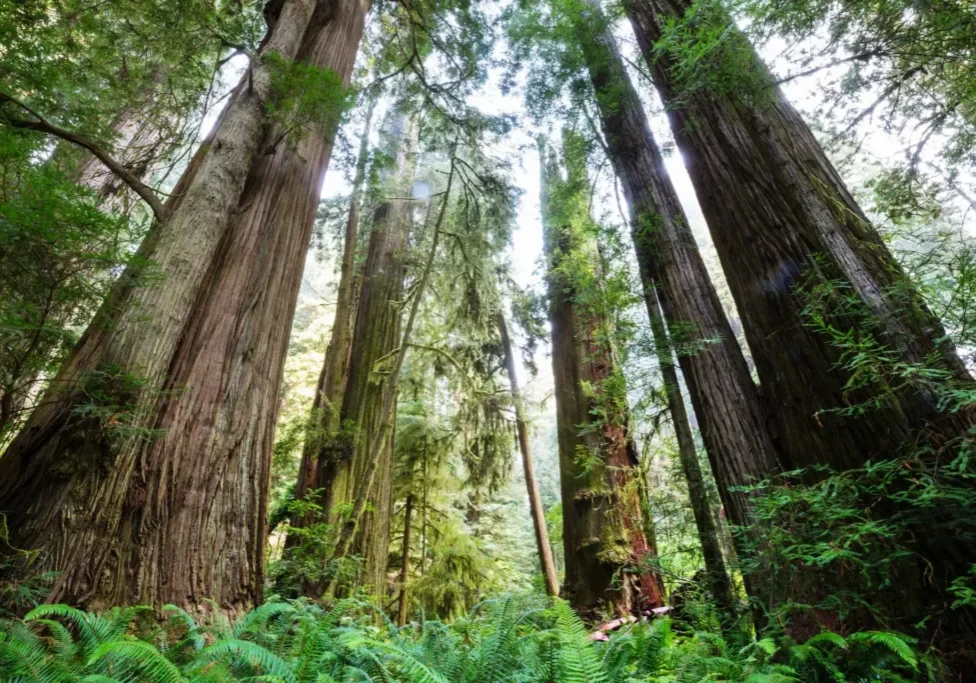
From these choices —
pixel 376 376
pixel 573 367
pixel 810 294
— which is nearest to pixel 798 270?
pixel 810 294

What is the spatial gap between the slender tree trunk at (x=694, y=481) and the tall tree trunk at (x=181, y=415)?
2799 millimetres

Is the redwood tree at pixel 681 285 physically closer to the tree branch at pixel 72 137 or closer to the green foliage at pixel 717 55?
the green foliage at pixel 717 55

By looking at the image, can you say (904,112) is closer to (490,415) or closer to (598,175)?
(598,175)

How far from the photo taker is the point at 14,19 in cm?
322

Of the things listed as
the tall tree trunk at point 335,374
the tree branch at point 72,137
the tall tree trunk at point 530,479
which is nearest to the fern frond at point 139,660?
the tree branch at point 72,137

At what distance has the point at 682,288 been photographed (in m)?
4.09

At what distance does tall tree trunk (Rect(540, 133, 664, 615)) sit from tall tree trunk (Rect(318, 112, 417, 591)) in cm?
217

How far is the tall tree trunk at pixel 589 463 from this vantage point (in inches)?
205

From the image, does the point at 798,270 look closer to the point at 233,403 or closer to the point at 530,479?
the point at 233,403

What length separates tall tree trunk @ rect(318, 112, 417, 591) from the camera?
5520 mm

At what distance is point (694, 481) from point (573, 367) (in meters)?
3.16

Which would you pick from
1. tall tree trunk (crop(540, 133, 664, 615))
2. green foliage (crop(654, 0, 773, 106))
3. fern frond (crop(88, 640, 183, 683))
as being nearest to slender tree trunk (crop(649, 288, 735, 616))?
tall tree trunk (crop(540, 133, 664, 615))

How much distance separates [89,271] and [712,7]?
4.05 meters

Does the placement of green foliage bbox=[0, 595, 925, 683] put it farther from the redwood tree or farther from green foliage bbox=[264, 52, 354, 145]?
green foliage bbox=[264, 52, 354, 145]
